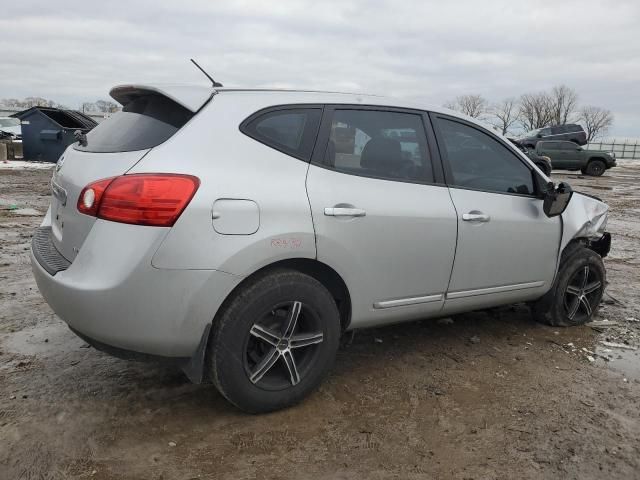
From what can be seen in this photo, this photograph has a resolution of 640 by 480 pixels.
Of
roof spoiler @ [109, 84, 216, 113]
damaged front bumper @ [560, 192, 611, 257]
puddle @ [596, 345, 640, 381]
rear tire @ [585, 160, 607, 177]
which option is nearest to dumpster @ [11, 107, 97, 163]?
roof spoiler @ [109, 84, 216, 113]

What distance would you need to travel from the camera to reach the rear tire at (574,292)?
435 cm

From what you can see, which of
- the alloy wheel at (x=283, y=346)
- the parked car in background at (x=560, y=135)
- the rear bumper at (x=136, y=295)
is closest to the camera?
the rear bumper at (x=136, y=295)

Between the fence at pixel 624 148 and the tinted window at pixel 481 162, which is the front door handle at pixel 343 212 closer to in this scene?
the tinted window at pixel 481 162

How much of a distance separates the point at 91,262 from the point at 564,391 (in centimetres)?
273

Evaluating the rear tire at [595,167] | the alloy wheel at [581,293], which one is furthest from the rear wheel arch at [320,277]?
the rear tire at [595,167]

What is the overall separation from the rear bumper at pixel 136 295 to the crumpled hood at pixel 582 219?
2.71 m

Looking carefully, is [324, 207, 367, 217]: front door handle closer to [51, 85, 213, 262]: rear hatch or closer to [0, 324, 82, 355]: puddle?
[51, 85, 213, 262]: rear hatch

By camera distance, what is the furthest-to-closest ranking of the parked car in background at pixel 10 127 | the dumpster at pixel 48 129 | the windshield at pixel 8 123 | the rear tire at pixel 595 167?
the windshield at pixel 8 123, the parked car in background at pixel 10 127, the rear tire at pixel 595 167, the dumpster at pixel 48 129

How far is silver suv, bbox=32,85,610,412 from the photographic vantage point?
8.35 ft

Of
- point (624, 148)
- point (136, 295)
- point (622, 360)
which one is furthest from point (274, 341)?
point (624, 148)

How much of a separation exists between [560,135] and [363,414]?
92.4 ft

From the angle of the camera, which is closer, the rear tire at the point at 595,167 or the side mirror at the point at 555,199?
the side mirror at the point at 555,199

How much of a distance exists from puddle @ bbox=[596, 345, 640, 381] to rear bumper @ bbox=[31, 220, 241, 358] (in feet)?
8.81

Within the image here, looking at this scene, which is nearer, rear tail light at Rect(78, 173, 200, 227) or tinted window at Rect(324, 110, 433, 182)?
rear tail light at Rect(78, 173, 200, 227)
